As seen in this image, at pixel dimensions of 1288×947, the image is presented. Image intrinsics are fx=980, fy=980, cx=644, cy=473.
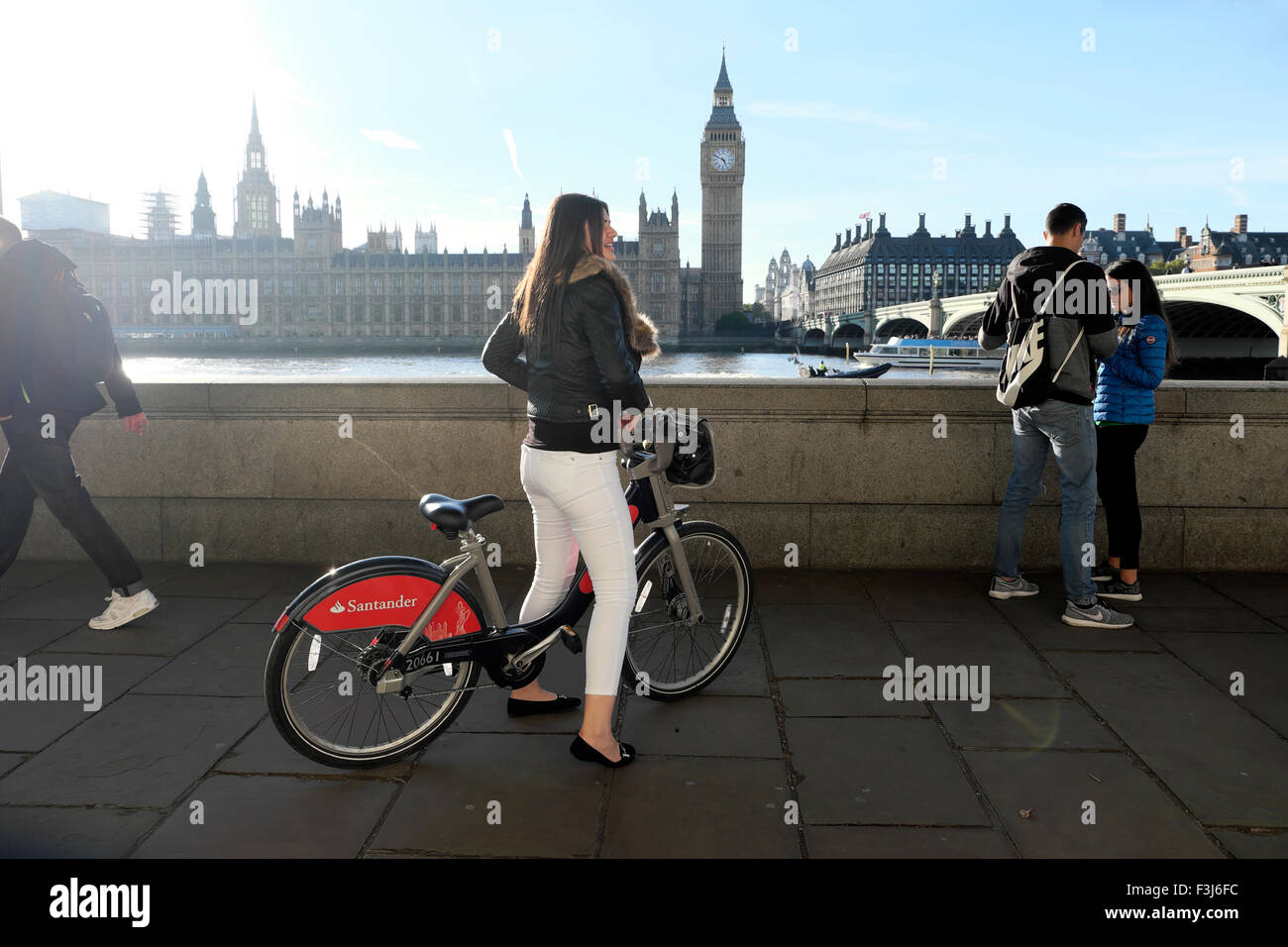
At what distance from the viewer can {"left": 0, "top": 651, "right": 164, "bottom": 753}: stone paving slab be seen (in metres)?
2.83

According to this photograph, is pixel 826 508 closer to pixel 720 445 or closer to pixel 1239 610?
pixel 720 445

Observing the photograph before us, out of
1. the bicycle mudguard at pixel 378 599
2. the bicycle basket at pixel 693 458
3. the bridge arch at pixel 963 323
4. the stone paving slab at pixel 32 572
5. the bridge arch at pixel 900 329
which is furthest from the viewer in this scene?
the bridge arch at pixel 900 329

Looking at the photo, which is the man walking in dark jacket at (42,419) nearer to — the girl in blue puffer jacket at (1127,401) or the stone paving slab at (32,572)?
the stone paving slab at (32,572)

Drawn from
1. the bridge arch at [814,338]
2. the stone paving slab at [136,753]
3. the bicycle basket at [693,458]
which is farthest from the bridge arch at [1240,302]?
the bridge arch at [814,338]

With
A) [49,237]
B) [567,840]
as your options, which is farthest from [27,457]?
[49,237]

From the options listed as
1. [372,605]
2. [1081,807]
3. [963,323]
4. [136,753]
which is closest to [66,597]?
[136,753]

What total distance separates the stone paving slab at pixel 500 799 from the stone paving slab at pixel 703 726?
6.8 inches

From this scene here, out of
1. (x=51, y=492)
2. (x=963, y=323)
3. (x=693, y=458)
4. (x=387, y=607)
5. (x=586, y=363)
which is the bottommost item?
(x=387, y=607)

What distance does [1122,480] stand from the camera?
4.25 m

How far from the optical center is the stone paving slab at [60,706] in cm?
283

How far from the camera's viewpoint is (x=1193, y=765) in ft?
8.75

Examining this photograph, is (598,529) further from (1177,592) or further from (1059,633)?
(1177,592)

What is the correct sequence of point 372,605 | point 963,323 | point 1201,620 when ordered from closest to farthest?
1. point 372,605
2. point 1201,620
3. point 963,323

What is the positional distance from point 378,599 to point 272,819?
59 cm
